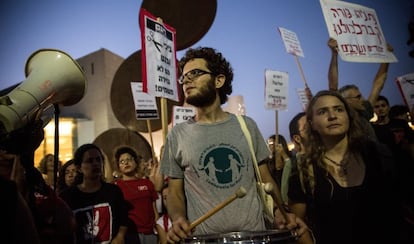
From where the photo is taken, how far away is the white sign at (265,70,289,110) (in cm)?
629

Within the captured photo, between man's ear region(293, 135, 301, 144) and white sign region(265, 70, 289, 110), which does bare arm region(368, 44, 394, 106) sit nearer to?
man's ear region(293, 135, 301, 144)

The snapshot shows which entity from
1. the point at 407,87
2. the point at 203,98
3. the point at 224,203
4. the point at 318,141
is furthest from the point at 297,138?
the point at 224,203

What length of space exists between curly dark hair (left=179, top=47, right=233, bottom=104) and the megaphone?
75 cm

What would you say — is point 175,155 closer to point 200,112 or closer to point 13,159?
point 200,112

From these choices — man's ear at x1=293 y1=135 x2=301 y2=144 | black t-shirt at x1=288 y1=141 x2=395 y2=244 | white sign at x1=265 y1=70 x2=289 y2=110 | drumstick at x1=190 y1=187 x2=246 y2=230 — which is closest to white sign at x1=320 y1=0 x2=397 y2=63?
man's ear at x1=293 y1=135 x2=301 y2=144

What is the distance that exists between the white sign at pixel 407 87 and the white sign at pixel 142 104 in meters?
3.48

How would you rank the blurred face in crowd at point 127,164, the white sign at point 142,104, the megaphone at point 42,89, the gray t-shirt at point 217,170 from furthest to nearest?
the white sign at point 142,104 → the blurred face in crowd at point 127,164 → the gray t-shirt at point 217,170 → the megaphone at point 42,89

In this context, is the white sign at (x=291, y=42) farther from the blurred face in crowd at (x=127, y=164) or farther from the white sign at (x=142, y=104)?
the blurred face in crowd at (x=127, y=164)

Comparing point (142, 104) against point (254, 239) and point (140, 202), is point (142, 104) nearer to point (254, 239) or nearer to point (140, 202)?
point (140, 202)

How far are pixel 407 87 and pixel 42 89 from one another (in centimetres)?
476

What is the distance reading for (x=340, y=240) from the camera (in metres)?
2.12

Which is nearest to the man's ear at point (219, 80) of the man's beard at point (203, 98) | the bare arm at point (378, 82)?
the man's beard at point (203, 98)

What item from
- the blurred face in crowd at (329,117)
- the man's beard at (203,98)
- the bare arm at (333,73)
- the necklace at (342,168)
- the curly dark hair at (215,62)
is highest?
the bare arm at (333,73)

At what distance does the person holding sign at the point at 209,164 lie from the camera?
203 cm
